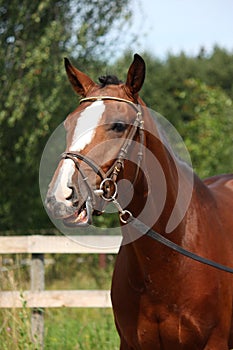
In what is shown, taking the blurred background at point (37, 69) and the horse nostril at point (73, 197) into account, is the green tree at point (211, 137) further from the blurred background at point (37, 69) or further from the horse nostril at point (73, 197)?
the horse nostril at point (73, 197)

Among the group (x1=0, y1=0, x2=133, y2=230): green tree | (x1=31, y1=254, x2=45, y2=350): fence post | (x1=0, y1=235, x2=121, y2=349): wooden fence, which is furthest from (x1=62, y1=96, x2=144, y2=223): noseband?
(x1=0, y1=0, x2=133, y2=230): green tree

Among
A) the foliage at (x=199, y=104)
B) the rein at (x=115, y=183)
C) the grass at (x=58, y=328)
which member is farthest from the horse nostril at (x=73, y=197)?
the foliage at (x=199, y=104)

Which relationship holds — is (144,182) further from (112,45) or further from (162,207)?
(112,45)

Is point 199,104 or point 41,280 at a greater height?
point 41,280

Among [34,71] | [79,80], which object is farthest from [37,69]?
[79,80]

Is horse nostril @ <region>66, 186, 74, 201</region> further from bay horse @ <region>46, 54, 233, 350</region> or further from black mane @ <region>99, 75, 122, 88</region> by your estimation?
black mane @ <region>99, 75, 122, 88</region>

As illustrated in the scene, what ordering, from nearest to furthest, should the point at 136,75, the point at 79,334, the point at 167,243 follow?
the point at 136,75 < the point at 167,243 < the point at 79,334

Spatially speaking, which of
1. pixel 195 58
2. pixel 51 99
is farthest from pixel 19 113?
pixel 195 58

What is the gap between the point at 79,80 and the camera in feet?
11.4

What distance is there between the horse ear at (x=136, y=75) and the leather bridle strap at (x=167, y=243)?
684mm

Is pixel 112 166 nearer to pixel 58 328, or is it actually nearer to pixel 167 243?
pixel 167 243

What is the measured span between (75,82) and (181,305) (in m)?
1.34

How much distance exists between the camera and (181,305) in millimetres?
3416

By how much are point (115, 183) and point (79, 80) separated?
69 cm
